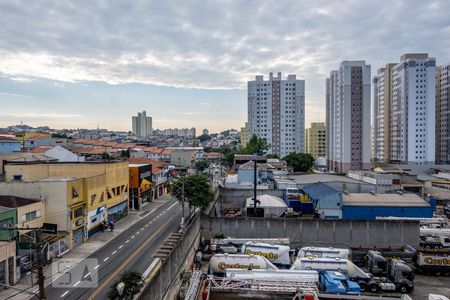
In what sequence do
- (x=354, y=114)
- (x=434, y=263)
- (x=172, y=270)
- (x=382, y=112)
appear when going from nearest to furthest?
(x=172, y=270)
(x=434, y=263)
(x=354, y=114)
(x=382, y=112)

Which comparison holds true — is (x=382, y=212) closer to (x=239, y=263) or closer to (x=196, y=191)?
(x=196, y=191)

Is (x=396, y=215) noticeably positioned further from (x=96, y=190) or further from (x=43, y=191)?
(x=43, y=191)

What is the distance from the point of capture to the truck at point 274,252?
2661cm

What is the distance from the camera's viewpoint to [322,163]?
11788cm

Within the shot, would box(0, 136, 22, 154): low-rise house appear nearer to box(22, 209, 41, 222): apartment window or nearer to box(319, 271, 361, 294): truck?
box(22, 209, 41, 222): apartment window

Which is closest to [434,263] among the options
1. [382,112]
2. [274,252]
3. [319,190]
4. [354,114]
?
[274,252]

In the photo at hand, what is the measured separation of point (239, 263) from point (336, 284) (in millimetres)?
6397

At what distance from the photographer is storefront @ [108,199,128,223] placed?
3921cm

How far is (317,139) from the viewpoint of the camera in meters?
143

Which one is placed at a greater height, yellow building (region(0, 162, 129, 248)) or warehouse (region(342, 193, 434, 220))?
yellow building (region(0, 162, 129, 248))

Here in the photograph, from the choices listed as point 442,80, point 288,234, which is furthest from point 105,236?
point 442,80

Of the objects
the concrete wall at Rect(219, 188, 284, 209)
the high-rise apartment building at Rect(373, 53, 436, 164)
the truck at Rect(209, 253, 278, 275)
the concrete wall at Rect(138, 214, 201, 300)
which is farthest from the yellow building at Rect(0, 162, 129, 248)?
the high-rise apartment building at Rect(373, 53, 436, 164)

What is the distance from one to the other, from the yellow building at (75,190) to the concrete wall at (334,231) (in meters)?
13.4

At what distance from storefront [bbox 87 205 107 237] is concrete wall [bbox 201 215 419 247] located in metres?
13.3
